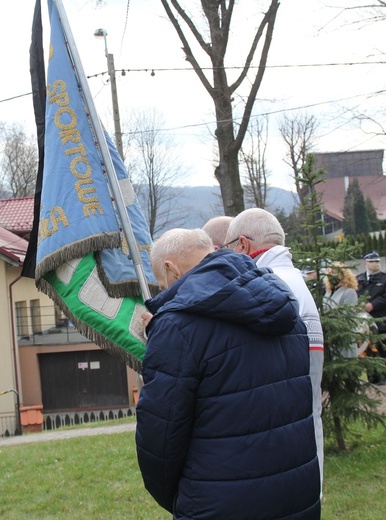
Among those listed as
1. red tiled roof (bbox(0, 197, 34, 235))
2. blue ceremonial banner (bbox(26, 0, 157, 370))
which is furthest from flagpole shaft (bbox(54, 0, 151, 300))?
red tiled roof (bbox(0, 197, 34, 235))

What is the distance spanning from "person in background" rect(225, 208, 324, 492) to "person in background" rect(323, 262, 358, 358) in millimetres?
3496

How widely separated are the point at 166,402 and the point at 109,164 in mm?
2134

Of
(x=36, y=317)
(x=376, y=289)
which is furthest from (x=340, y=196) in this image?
(x=376, y=289)

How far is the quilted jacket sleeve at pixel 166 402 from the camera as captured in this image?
2.39m

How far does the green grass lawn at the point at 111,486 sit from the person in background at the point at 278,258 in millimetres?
2215

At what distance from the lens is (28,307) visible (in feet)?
105

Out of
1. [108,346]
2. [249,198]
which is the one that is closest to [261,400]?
[108,346]

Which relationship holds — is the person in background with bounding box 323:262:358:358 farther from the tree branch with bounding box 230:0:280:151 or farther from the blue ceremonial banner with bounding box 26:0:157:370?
the tree branch with bounding box 230:0:280:151

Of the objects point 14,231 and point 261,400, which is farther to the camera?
point 14,231

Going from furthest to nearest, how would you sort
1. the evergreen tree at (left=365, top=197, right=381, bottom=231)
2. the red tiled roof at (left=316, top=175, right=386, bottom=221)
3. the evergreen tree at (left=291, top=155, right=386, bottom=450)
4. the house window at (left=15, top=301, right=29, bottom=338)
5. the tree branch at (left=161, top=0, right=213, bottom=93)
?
the red tiled roof at (left=316, top=175, right=386, bottom=221), the evergreen tree at (left=365, top=197, right=381, bottom=231), the house window at (left=15, top=301, right=29, bottom=338), the tree branch at (left=161, top=0, right=213, bottom=93), the evergreen tree at (left=291, top=155, right=386, bottom=450)

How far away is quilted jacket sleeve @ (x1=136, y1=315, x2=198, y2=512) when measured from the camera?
7.83 ft

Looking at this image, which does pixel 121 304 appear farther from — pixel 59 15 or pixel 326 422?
pixel 326 422

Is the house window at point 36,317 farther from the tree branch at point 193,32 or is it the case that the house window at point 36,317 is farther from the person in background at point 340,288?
the person in background at point 340,288

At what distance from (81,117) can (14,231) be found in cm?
3077
